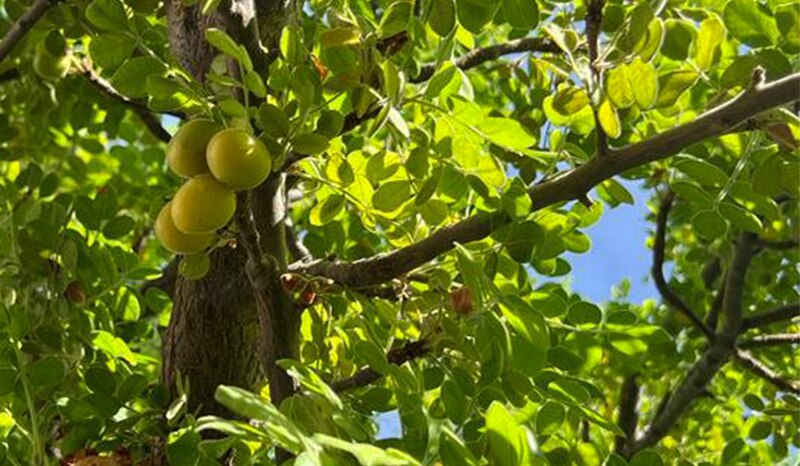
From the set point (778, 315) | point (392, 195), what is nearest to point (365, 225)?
point (392, 195)

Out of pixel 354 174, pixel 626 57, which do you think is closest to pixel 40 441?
pixel 354 174

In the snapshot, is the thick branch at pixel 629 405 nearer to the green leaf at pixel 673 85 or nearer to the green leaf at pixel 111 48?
the green leaf at pixel 673 85

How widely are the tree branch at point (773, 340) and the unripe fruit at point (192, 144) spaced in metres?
1.12

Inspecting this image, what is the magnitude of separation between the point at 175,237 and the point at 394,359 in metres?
0.31

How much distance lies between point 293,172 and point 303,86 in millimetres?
187

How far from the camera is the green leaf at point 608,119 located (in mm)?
Result: 1003

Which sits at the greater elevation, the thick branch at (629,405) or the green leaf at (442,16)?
the thick branch at (629,405)

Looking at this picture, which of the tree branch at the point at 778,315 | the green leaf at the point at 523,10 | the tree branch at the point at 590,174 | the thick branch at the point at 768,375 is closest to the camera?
the tree branch at the point at 590,174

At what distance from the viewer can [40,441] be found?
4.17 feet

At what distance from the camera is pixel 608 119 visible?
1.00 metres

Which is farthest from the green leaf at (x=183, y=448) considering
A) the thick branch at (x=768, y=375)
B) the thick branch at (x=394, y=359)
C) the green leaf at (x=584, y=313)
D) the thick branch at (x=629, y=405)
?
the thick branch at (x=629, y=405)

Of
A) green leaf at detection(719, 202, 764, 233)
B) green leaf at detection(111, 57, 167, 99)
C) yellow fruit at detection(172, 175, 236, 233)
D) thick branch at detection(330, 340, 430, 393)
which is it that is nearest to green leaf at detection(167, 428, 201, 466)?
thick branch at detection(330, 340, 430, 393)

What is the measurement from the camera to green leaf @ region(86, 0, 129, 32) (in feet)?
3.70

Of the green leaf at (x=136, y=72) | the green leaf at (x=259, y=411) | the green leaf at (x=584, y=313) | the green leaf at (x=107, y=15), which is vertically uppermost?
the green leaf at (x=584, y=313)
